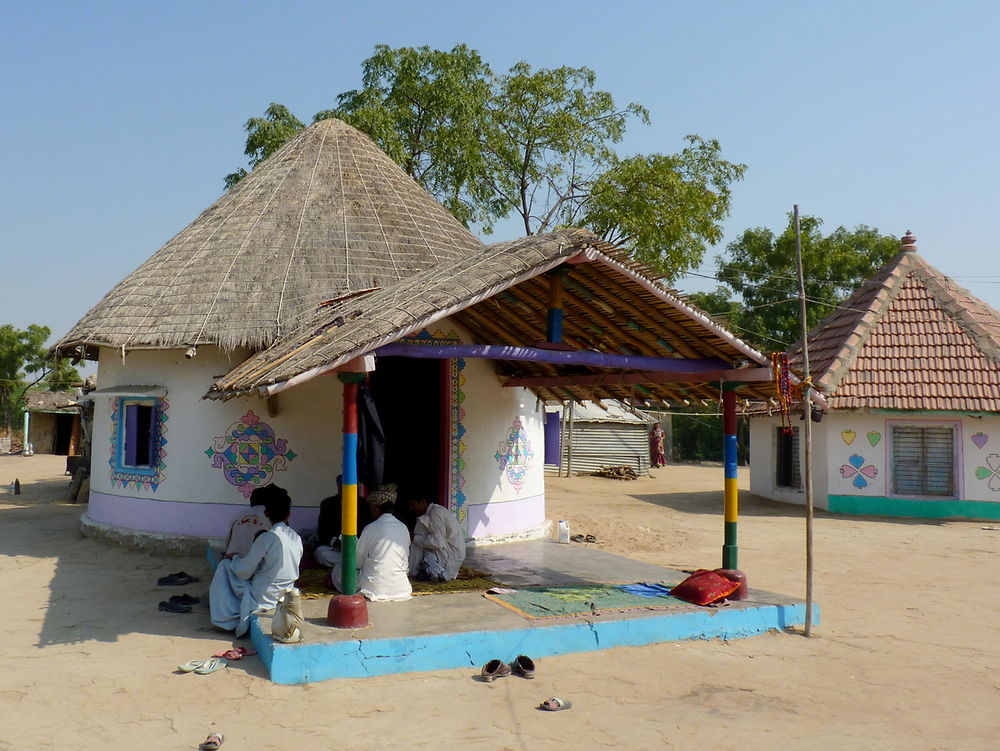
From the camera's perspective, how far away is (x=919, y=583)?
971cm

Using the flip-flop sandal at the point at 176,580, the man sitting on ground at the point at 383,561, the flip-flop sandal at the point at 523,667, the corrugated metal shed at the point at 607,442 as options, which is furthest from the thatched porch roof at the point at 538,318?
the corrugated metal shed at the point at 607,442

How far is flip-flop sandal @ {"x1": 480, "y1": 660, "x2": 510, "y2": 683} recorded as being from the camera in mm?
5746

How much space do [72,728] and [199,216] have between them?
30.6 feet

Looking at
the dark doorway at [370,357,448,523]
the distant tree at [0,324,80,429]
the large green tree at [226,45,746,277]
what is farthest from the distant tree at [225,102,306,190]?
the distant tree at [0,324,80,429]

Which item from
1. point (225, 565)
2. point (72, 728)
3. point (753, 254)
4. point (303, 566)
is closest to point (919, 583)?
point (303, 566)

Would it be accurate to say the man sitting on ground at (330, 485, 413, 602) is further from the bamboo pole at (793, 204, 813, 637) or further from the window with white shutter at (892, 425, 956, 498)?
the window with white shutter at (892, 425, 956, 498)

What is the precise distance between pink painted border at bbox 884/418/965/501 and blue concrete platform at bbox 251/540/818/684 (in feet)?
30.9

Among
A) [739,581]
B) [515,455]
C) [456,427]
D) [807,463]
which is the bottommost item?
[739,581]

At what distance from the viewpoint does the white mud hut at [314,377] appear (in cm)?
880

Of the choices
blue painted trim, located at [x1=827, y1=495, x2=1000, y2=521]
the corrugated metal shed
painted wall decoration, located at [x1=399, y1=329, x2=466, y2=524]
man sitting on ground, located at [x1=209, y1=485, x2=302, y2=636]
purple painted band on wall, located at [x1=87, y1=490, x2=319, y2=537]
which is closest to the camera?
man sitting on ground, located at [x1=209, y1=485, x2=302, y2=636]

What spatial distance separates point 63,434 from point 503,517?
31.8 m

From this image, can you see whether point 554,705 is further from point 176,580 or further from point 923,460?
point 923,460

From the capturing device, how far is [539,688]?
18.5 feet

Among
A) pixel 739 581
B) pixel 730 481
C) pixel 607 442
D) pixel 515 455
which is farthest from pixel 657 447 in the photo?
pixel 739 581
